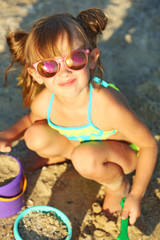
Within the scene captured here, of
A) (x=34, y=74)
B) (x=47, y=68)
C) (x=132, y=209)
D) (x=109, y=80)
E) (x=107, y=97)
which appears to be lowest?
(x=109, y=80)

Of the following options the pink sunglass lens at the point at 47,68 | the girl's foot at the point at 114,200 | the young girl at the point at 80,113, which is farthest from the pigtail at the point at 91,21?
the girl's foot at the point at 114,200

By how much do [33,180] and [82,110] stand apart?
1.77 ft

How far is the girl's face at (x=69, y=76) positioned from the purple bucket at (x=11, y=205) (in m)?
0.54

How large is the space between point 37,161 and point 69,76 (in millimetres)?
721

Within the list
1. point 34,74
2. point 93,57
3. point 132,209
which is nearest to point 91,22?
point 93,57

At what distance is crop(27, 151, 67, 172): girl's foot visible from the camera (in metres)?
2.09

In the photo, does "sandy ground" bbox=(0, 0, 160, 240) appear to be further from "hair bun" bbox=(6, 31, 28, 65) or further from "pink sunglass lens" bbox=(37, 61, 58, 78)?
"pink sunglass lens" bbox=(37, 61, 58, 78)

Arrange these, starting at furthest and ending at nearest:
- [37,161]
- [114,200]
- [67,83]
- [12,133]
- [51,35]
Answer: [37,161] < [12,133] < [114,200] < [67,83] < [51,35]

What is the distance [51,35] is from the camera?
1517mm

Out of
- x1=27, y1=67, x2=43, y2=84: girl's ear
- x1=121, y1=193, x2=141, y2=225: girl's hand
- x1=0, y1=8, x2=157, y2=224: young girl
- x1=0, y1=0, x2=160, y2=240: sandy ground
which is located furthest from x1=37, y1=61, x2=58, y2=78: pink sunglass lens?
x1=121, y1=193, x2=141, y2=225: girl's hand

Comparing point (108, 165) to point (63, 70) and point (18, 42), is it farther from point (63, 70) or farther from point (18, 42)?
point (18, 42)

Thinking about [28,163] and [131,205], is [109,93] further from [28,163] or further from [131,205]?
[28,163]

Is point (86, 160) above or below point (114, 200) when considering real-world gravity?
above

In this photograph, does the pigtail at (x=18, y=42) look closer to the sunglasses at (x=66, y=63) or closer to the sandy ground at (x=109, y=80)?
the sandy ground at (x=109, y=80)
